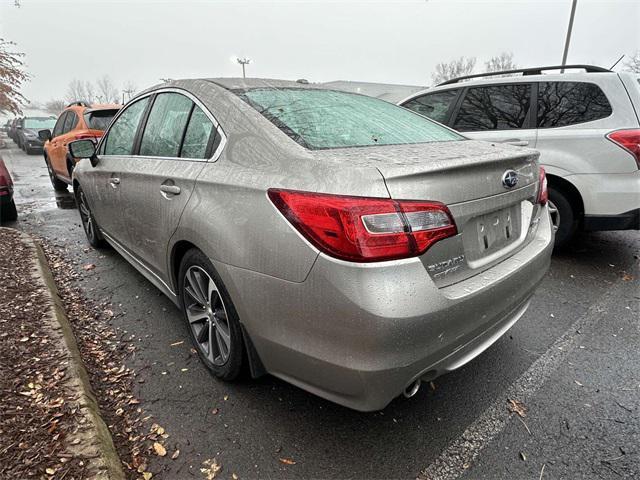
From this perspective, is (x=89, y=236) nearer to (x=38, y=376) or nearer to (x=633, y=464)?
(x=38, y=376)

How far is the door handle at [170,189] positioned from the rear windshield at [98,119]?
576cm

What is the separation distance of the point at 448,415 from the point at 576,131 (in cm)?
300

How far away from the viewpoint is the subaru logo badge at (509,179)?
1800mm

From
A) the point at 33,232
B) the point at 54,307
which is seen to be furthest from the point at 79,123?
the point at 54,307

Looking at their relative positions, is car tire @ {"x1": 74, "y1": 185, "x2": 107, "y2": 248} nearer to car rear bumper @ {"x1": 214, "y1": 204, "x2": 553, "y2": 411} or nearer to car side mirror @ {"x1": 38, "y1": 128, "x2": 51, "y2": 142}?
car rear bumper @ {"x1": 214, "y1": 204, "x2": 553, "y2": 411}

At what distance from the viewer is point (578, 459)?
68.5 inches

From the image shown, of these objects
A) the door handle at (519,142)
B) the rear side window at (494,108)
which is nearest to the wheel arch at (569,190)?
the door handle at (519,142)

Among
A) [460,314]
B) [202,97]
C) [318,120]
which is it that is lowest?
[460,314]

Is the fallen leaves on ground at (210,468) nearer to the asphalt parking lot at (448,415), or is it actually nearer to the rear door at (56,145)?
the asphalt parking lot at (448,415)

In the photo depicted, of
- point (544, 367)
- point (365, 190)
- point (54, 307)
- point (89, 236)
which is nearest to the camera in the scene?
point (365, 190)

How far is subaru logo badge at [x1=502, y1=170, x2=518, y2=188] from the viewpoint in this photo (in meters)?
1.80

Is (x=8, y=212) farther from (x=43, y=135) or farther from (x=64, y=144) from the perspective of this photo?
(x=43, y=135)

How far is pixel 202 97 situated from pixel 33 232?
460cm

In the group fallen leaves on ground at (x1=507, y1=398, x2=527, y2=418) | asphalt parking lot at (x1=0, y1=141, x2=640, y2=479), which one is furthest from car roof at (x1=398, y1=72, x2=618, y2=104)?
fallen leaves on ground at (x1=507, y1=398, x2=527, y2=418)
